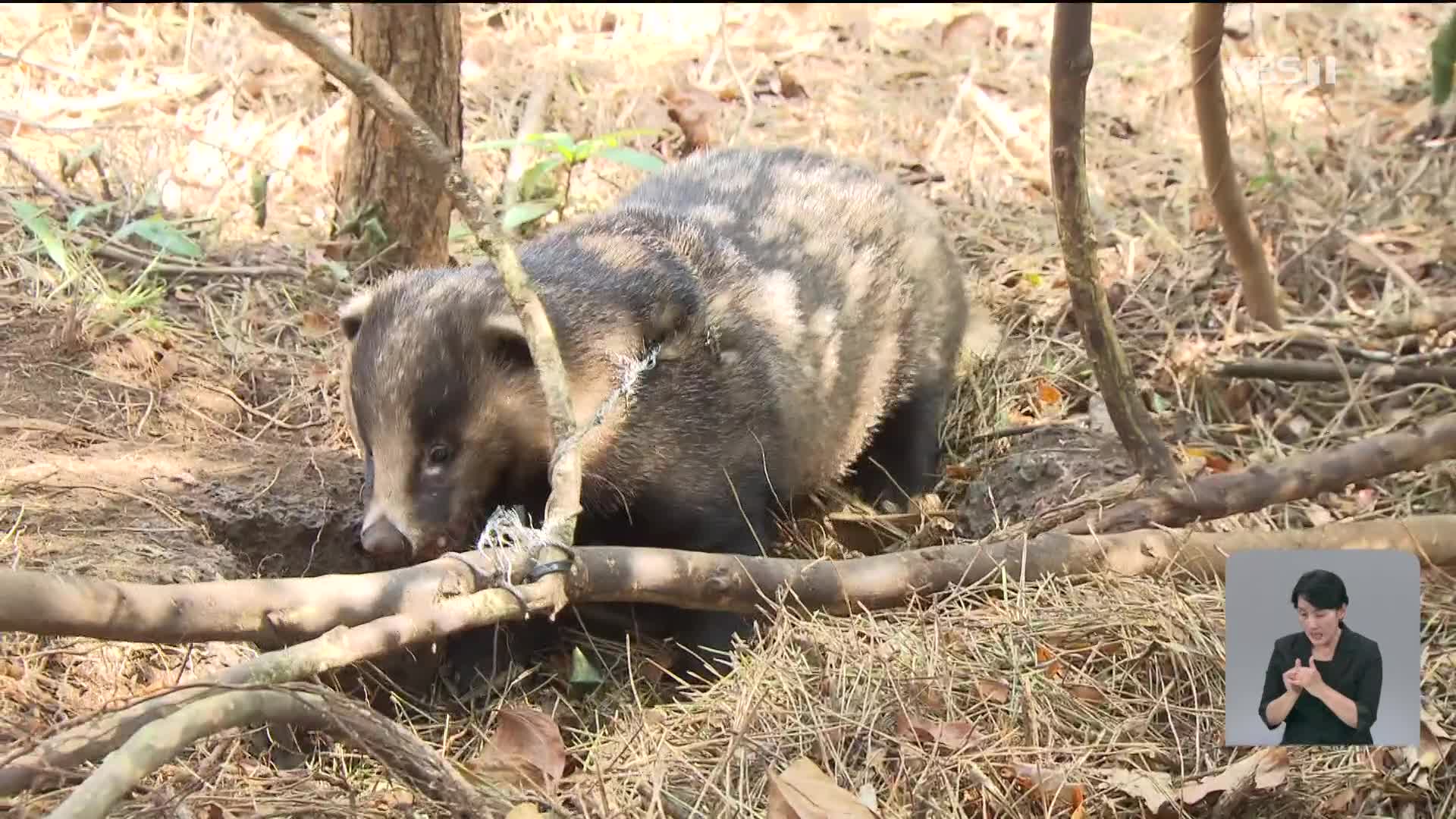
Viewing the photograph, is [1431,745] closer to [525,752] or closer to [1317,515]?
[1317,515]

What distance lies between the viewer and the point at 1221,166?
14.5ft

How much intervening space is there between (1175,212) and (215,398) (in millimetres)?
4143

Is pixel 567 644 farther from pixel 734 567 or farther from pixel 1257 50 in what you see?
pixel 1257 50

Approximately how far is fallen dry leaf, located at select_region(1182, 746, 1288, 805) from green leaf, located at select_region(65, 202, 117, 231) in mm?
4266

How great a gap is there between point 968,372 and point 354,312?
253 cm

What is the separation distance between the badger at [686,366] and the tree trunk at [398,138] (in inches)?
33.1

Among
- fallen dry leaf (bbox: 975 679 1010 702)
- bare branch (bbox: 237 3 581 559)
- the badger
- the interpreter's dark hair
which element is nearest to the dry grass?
fallen dry leaf (bbox: 975 679 1010 702)

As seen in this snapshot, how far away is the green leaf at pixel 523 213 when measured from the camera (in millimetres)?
5312

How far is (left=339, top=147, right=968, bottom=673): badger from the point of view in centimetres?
348

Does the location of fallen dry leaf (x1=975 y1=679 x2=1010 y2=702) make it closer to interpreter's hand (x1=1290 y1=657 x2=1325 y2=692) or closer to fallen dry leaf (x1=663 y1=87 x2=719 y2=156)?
interpreter's hand (x1=1290 y1=657 x2=1325 y2=692)

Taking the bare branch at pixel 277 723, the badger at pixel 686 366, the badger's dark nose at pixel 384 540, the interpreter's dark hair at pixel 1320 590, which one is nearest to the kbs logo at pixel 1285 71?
the badger at pixel 686 366

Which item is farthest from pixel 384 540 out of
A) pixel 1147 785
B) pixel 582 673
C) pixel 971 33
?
pixel 971 33

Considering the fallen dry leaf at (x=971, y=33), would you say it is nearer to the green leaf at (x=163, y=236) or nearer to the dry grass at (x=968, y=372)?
the dry grass at (x=968, y=372)

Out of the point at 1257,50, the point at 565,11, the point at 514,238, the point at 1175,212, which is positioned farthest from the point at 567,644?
the point at 1257,50
